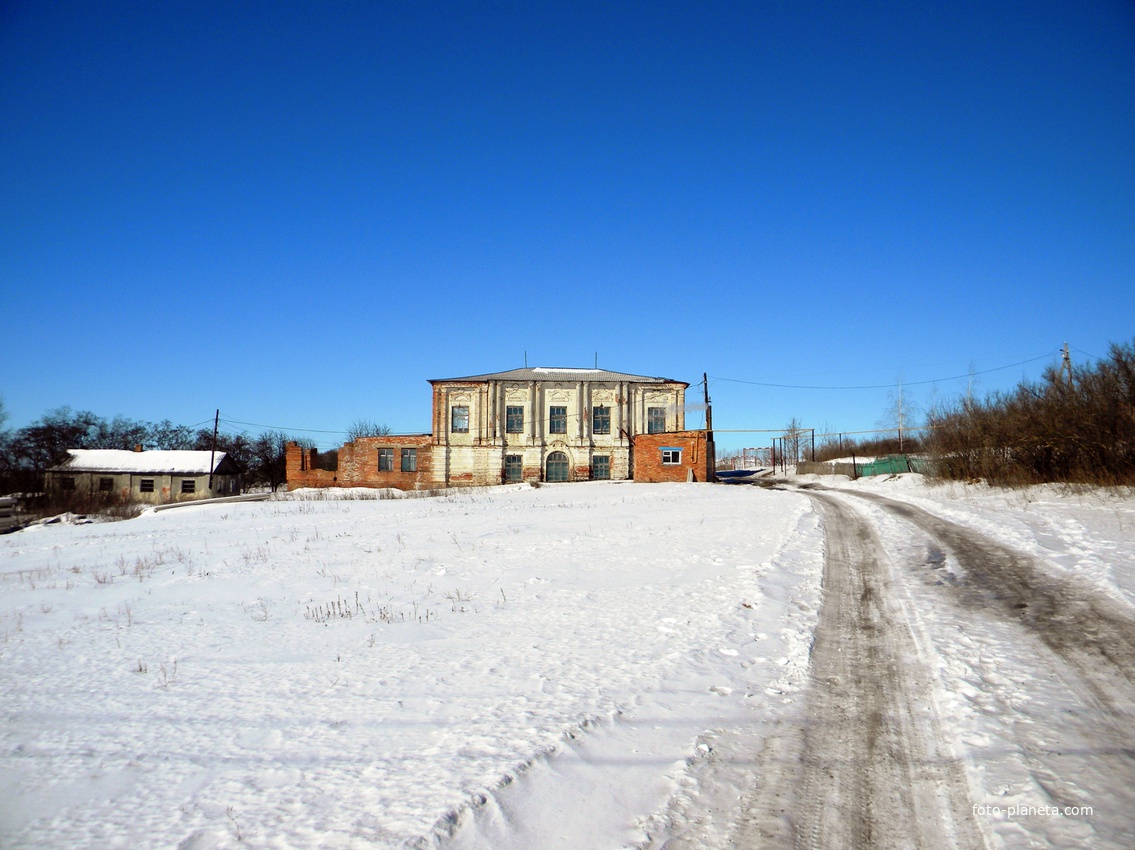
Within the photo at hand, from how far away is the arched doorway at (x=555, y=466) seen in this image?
39.6 m

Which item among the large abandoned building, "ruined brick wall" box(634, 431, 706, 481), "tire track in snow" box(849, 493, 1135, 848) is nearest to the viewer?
"tire track in snow" box(849, 493, 1135, 848)

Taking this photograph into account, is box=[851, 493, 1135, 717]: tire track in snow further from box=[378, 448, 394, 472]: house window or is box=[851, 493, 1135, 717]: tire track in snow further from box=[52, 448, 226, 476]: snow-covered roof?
box=[52, 448, 226, 476]: snow-covered roof

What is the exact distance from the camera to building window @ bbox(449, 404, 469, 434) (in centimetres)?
3981

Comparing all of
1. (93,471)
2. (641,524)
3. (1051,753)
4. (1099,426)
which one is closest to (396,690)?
(1051,753)

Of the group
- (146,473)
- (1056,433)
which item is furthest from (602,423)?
(146,473)

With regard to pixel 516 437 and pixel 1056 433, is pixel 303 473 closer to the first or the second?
pixel 516 437

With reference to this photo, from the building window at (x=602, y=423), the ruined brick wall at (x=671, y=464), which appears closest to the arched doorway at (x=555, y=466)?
the building window at (x=602, y=423)

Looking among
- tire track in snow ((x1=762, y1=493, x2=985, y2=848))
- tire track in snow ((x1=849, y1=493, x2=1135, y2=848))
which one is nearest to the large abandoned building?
tire track in snow ((x1=849, y1=493, x2=1135, y2=848))

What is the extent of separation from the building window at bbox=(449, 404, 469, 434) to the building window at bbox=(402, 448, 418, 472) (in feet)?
9.09

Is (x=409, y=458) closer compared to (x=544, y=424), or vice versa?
(x=409, y=458)

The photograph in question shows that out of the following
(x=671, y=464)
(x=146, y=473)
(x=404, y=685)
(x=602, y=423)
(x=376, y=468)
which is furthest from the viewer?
(x=146, y=473)

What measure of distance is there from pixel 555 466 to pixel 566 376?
6.01 m

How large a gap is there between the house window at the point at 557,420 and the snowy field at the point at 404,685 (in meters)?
28.7

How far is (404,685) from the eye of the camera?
459 cm
